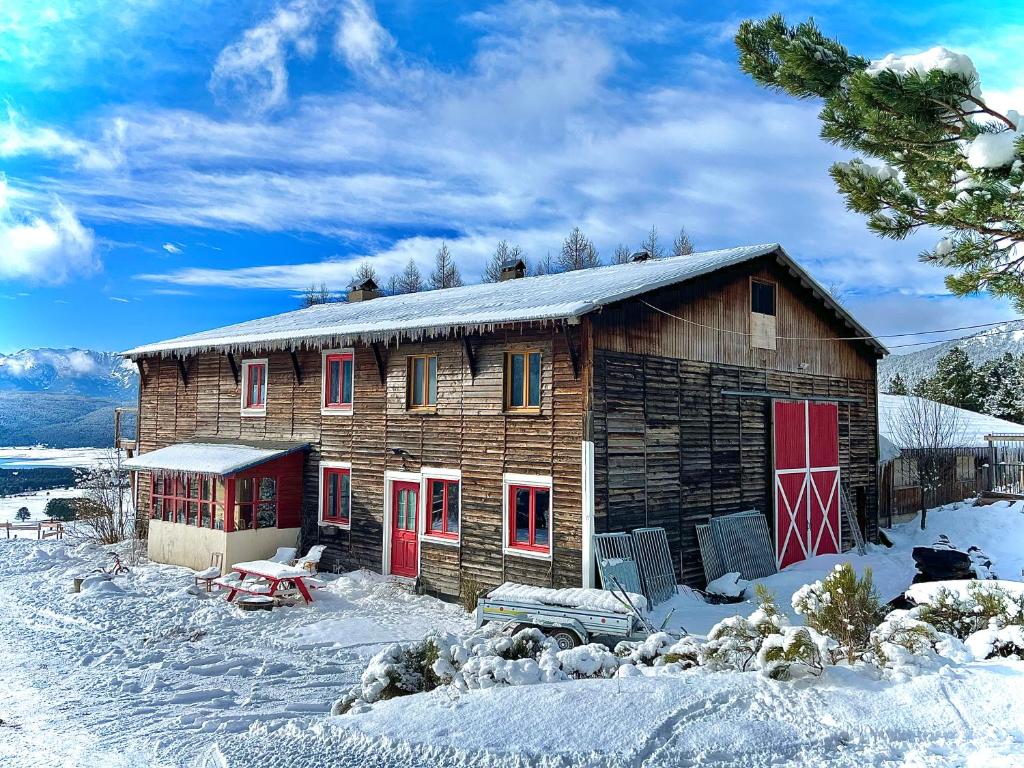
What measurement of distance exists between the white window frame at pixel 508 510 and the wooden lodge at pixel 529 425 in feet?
0.14

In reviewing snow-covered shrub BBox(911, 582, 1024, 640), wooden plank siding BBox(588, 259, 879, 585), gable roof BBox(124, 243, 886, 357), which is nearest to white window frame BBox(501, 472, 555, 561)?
wooden plank siding BBox(588, 259, 879, 585)

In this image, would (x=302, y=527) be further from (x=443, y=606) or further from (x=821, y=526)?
(x=821, y=526)

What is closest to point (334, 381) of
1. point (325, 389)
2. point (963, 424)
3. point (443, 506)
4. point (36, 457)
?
point (325, 389)

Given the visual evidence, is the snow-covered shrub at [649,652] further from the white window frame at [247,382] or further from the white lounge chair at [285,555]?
the white window frame at [247,382]

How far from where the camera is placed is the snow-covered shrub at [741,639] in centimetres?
782

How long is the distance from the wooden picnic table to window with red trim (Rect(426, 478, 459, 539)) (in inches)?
106

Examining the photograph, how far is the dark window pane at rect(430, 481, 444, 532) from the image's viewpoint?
50.6 feet

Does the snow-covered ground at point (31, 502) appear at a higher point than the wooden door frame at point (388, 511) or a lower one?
lower

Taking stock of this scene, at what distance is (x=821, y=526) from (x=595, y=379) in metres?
9.25

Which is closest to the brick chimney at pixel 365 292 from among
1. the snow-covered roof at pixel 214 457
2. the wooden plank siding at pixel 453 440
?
the wooden plank siding at pixel 453 440

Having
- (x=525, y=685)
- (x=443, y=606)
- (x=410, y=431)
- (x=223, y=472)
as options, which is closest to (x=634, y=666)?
(x=525, y=685)

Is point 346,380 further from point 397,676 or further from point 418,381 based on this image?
point 397,676

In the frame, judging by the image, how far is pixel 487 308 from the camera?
15.0m

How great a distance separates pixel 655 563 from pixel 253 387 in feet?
38.5
